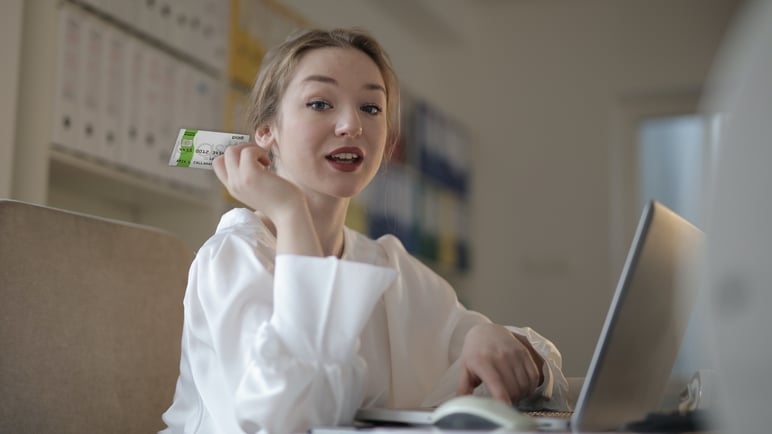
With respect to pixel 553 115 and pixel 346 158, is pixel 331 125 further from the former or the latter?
pixel 553 115

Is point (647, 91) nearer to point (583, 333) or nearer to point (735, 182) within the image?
point (583, 333)

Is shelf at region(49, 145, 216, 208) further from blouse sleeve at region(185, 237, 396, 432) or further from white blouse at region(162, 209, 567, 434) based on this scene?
blouse sleeve at region(185, 237, 396, 432)

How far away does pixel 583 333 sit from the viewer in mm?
5273

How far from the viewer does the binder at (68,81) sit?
240 centimetres

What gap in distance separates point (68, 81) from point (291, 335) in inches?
69.5

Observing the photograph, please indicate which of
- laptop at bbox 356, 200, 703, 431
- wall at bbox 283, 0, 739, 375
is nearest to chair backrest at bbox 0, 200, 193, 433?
laptop at bbox 356, 200, 703, 431

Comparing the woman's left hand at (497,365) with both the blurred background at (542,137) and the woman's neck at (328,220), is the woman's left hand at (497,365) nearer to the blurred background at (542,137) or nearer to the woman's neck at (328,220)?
the woman's neck at (328,220)

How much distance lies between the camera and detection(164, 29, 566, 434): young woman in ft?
3.16

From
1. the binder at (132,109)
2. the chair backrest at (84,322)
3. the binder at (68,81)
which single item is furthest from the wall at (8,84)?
the chair backrest at (84,322)

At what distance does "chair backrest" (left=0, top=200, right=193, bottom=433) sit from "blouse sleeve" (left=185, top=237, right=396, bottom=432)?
0.36 meters

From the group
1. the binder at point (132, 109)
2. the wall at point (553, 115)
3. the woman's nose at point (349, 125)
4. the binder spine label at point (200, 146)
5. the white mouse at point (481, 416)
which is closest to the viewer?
the white mouse at point (481, 416)

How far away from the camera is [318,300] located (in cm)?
97

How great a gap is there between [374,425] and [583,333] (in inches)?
174

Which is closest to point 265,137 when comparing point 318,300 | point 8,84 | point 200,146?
point 200,146
